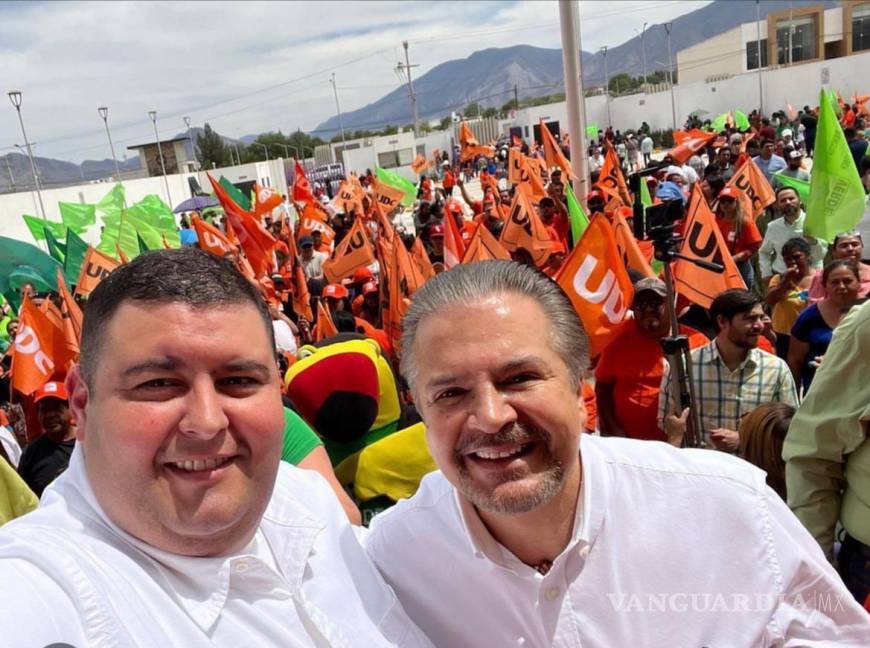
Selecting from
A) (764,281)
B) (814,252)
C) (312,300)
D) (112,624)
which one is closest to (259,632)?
(112,624)

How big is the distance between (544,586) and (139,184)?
35316mm

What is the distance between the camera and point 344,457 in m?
3.20

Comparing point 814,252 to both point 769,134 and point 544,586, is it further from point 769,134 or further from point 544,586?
point 769,134

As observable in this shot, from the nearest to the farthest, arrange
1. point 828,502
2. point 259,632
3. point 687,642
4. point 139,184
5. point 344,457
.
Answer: point 259,632
point 687,642
point 828,502
point 344,457
point 139,184

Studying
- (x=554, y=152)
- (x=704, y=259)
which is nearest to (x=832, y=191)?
(x=704, y=259)

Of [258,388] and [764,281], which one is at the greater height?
[258,388]

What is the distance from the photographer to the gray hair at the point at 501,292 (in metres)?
1.55

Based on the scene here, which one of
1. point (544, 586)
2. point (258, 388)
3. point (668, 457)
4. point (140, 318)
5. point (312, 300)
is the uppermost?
point (140, 318)

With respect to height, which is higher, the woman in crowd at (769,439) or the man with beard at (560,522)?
the man with beard at (560,522)

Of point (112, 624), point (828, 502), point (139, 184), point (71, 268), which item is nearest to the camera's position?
point (112, 624)

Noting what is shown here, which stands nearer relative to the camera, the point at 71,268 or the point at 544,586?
the point at 544,586

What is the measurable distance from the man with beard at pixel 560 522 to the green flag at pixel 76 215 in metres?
17.0

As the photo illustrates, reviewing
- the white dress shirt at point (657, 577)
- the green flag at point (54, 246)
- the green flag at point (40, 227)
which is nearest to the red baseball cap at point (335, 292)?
the white dress shirt at point (657, 577)

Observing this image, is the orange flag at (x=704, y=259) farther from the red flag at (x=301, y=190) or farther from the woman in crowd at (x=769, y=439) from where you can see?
the red flag at (x=301, y=190)
